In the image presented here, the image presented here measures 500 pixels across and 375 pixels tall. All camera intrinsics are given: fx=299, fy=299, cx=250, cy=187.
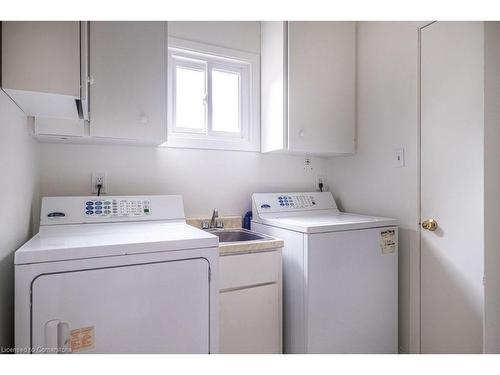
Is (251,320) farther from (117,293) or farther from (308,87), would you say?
(308,87)

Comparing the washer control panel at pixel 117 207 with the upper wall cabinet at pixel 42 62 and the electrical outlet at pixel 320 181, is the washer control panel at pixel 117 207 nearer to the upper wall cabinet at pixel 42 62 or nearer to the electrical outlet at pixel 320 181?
the upper wall cabinet at pixel 42 62

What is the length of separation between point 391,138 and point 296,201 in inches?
31.5

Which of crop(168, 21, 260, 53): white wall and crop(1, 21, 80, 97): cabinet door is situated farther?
crop(168, 21, 260, 53): white wall

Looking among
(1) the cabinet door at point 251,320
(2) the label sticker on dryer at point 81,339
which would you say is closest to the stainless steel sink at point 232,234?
(1) the cabinet door at point 251,320

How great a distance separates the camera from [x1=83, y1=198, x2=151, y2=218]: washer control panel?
1715 mm

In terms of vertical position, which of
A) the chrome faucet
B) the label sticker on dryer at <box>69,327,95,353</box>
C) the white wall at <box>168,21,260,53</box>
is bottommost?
the label sticker on dryer at <box>69,327,95,353</box>

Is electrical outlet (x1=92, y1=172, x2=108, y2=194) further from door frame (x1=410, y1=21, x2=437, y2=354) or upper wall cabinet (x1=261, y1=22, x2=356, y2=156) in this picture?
door frame (x1=410, y1=21, x2=437, y2=354)

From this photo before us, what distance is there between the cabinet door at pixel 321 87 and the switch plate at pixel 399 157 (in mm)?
364

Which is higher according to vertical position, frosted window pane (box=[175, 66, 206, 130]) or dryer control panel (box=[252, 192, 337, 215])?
frosted window pane (box=[175, 66, 206, 130])

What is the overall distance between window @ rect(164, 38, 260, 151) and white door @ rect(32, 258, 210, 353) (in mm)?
1097

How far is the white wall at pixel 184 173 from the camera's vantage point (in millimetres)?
1809

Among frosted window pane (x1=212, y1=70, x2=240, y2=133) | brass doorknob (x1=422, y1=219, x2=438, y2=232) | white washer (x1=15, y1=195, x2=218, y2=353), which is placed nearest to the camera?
white washer (x1=15, y1=195, x2=218, y2=353)

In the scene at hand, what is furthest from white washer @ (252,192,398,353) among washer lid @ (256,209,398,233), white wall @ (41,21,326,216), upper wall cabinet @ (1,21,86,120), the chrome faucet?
upper wall cabinet @ (1,21,86,120)
